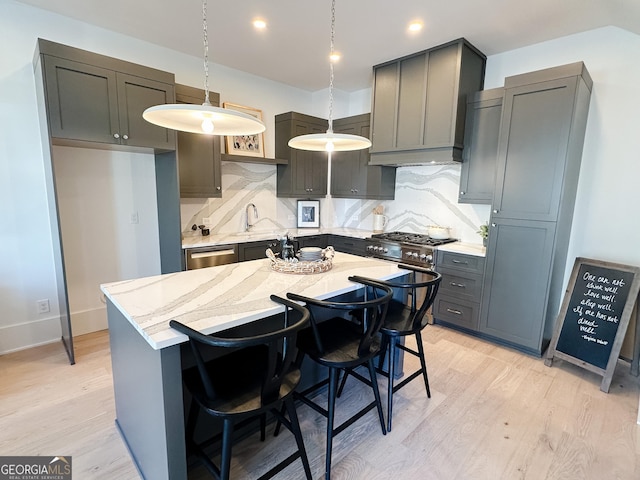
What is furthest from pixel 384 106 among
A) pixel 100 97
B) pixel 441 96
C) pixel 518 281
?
pixel 100 97

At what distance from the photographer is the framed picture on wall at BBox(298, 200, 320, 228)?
464cm

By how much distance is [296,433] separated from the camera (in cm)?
147

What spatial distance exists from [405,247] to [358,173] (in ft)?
4.30

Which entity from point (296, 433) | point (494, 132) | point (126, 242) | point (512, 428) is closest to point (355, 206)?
point (494, 132)

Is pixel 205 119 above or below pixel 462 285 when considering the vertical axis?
above

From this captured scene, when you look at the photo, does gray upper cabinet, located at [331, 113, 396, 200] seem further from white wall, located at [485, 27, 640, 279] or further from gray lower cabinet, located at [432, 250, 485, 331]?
white wall, located at [485, 27, 640, 279]

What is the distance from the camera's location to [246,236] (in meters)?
3.84

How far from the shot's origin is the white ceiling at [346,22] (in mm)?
2475

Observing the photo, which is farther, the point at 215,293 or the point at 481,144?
the point at 481,144

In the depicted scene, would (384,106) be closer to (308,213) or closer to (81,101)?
(308,213)

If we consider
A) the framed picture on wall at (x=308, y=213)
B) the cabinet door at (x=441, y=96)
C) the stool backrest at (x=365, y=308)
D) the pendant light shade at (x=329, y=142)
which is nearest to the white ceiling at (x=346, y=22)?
the cabinet door at (x=441, y=96)

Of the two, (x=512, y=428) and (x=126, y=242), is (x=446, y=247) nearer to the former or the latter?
(x=512, y=428)

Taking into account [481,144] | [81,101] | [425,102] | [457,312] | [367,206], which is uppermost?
[425,102]

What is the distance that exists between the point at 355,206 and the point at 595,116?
285cm
